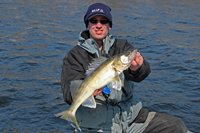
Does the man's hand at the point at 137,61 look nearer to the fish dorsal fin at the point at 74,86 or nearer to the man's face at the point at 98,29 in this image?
the fish dorsal fin at the point at 74,86

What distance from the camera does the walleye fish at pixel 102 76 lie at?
324cm

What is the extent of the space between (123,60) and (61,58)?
7.62 meters

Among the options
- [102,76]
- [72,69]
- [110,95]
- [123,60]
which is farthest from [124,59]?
[72,69]

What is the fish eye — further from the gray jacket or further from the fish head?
the gray jacket

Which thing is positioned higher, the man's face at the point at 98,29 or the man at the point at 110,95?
the man's face at the point at 98,29

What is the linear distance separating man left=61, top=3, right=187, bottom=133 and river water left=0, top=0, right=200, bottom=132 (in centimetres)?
198

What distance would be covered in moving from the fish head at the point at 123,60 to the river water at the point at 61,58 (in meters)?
3.18

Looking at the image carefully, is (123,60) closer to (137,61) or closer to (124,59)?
(124,59)

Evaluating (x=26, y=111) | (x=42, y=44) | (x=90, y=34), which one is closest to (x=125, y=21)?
(x=42, y=44)

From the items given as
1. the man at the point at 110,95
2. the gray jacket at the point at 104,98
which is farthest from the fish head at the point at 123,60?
the gray jacket at the point at 104,98

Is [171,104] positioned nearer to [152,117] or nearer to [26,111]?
[152,117]

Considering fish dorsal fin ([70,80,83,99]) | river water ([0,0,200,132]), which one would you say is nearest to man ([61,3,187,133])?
fish dorsal fin ([70,80,83,99])

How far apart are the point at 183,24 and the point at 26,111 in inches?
522

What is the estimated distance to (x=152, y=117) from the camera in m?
4.57
